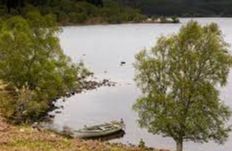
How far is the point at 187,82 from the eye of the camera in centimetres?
5347

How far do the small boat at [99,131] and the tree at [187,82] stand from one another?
1192 cm

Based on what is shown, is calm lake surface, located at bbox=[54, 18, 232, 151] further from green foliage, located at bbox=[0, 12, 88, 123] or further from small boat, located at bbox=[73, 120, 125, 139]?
green foliage, located at bbox=[0, 12, 88, 123]

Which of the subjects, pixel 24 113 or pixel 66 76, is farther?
pixel 66 76

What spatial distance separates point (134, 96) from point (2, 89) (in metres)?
32.3

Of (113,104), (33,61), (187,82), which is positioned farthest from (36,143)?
(113,104)

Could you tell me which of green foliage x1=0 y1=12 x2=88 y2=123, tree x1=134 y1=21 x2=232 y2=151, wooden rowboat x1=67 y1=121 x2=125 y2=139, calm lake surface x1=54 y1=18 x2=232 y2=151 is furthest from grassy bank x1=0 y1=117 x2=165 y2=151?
green foliage x1=0 y1=12 x2=88 y2=123

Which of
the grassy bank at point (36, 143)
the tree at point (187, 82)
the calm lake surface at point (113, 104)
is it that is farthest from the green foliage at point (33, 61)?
the grassy bank at point (36, 143)

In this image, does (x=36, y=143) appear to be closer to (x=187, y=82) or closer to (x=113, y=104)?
(x=187, y=82)

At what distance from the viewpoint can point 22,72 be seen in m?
75.2

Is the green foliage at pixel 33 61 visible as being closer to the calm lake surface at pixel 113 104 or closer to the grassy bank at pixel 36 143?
the calm lake surface at pixel 113 104

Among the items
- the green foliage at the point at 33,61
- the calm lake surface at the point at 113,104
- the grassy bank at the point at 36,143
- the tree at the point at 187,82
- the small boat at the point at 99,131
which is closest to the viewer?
the grassy bank at the point at 36,143

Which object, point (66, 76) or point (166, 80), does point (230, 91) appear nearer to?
point (66, 76)

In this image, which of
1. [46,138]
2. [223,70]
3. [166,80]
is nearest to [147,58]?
[166,80]

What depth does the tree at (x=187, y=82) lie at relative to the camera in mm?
53406
